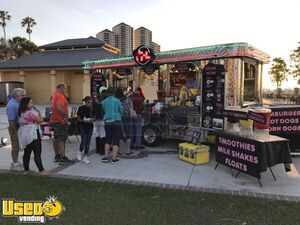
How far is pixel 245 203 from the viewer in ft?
14.1

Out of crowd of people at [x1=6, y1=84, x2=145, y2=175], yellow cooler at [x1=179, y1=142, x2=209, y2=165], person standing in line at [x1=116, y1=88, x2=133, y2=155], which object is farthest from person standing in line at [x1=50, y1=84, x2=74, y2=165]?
yellow cooler at [x1=179, y1=142, x2=209, y2=165]

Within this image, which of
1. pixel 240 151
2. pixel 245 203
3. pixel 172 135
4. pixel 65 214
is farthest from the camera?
pixel 172 135

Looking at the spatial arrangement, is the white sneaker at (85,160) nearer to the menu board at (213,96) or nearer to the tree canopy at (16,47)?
the menu board at (213,96)

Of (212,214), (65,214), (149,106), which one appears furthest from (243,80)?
(65,214)

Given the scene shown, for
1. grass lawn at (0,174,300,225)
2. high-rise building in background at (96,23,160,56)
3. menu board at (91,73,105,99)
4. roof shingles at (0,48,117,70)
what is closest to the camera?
grass lawn at (0,174,300,225)

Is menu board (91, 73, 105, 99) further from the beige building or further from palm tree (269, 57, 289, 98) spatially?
palm tree (269, 57, 289, 98)

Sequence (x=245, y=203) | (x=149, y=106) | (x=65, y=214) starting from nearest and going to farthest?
1. (x=65, y=214)
2. (x=245, y=203)
3. (x=149, y=106)

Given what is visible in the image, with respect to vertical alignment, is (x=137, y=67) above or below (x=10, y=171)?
above

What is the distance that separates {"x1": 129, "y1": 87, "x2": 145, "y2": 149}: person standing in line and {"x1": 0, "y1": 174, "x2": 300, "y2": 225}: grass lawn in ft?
9.16

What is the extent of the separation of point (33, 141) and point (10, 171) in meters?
1.08

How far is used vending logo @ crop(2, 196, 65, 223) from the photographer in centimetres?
388

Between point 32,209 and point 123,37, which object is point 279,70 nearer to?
point 123,37

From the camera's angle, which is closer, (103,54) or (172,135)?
(172,135)

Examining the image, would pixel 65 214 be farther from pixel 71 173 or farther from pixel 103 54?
pixel 103 54
